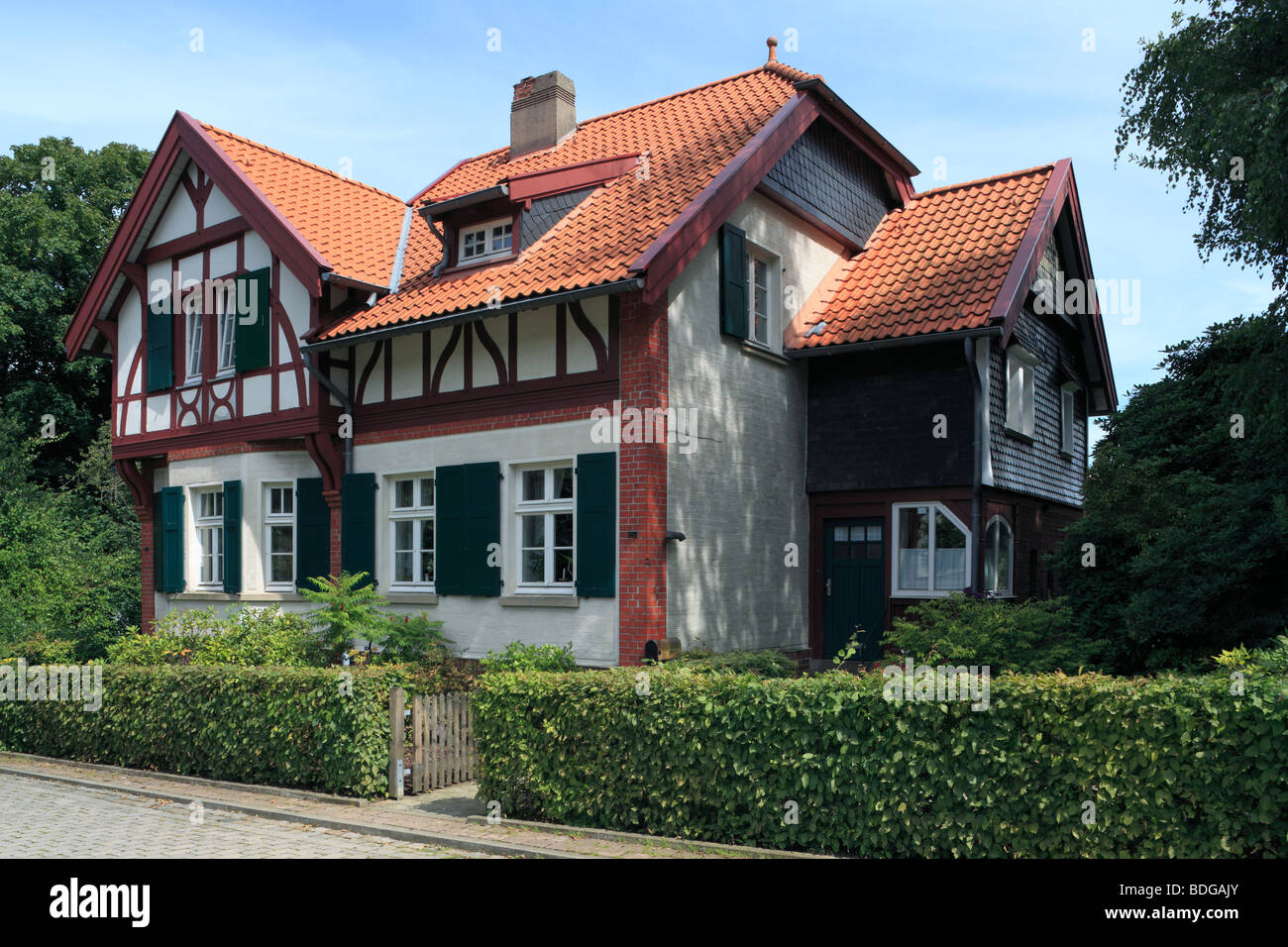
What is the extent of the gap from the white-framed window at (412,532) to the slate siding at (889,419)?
555 cm

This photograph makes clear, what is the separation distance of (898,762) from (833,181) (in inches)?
448

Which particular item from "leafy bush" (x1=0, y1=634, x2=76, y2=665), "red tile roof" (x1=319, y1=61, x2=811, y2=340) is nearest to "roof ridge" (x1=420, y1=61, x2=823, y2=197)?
"red tile roof" (x1=319, y1=61, x2=811, y2=340)

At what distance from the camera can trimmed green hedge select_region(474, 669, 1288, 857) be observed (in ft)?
21.7

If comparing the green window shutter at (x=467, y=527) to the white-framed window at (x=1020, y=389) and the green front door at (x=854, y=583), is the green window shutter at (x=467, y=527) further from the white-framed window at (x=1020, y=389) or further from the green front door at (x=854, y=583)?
the white-framed window at (x=1020, y=389)

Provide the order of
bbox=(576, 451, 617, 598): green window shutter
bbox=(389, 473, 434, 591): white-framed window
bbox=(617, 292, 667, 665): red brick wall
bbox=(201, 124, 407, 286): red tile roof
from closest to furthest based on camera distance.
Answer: bbox=(617, 292, 667, 665): red brick wall → bbox=(576, 451, 617, 598): green window shutter → bbox=(389, 473, 434, 591): white-framed window → bbox=(201, 124, 407, 286): red tile roof

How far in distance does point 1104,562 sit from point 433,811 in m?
10.8

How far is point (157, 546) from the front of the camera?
19.5m

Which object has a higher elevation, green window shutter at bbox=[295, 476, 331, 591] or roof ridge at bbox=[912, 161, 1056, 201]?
roof ridge at bbox=[912, 161, 1056, 201]

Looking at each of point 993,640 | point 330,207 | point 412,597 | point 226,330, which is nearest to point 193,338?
point 226,330

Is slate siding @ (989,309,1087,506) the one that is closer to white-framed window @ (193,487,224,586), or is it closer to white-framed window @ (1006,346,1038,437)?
white-framed window @ (1006,346,1038,437)

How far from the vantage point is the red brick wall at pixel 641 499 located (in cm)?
1276

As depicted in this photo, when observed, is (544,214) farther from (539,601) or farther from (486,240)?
(539,601)

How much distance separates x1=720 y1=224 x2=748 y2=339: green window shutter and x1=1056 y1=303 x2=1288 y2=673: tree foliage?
6087 mm

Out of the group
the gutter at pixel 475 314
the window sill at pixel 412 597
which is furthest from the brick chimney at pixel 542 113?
the window sill at pixel 412 597
